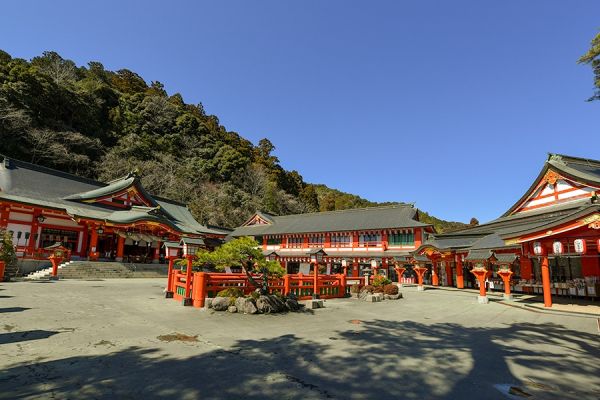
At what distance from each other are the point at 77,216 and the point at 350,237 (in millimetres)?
24913

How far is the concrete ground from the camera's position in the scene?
472cm

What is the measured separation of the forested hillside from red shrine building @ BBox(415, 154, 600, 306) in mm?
35371

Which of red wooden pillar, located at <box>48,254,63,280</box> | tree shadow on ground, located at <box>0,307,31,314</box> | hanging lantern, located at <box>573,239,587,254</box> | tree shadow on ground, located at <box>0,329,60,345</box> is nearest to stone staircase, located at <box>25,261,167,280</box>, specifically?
red wooden pillar, located at <box>48,254,63,280</box>

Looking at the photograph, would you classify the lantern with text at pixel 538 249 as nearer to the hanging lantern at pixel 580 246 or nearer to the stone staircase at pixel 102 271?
the hanging lantern at pixel 580 246

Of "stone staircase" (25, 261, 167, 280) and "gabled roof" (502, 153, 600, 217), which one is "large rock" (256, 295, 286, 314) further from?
"gabled roof" (502, 153, 600, 217)

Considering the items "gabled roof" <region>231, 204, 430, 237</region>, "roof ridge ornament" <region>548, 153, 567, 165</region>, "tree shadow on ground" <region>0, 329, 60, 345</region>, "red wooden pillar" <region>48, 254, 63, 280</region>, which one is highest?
"roof ridge ornament" <region>548, 153, 567, 165</region>

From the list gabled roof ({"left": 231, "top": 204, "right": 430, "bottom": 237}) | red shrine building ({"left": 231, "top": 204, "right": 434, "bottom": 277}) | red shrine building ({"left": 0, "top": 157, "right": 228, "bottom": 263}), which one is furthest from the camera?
gabled roof ({"left": 231, "top": 204, "right": 430, "bottom": 237})

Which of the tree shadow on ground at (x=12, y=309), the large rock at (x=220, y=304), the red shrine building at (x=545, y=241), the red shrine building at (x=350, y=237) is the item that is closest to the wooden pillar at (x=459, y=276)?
the red shrine building at (x=545, y=241)

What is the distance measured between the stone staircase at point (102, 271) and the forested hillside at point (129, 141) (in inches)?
817

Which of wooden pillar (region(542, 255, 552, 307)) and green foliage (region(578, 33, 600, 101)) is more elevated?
green foliage (region(578, 33, 600, 101))

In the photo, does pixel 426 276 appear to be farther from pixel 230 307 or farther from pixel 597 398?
pixel 597 398

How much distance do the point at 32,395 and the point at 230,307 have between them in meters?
7.48

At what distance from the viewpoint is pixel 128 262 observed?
91.8 ft

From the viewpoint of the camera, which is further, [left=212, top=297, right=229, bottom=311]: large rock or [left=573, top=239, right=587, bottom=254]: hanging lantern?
[left=573, top=239, right=587, bottom=254]: hanging lantern
